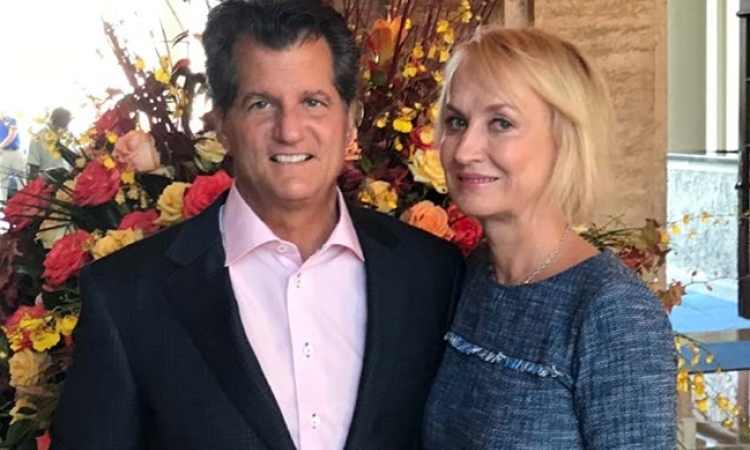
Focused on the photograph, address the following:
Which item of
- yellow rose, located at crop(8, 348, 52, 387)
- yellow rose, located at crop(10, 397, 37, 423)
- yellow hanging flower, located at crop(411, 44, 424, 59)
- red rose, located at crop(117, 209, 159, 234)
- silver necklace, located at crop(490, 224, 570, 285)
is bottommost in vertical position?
yellow rose, located at crop(10, 397, 37, 423)

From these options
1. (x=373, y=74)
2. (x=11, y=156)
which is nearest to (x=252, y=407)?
(x=373, y=74)

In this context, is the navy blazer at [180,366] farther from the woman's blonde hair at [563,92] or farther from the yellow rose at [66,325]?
the woman's blonde hair at [563,92]

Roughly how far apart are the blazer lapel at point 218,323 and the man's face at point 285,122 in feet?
0.38

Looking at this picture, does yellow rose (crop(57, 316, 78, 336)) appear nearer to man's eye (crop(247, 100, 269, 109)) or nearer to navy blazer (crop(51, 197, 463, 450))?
navy blazer (crop(51, 197, 463, 450))

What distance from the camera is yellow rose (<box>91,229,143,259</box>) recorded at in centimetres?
152

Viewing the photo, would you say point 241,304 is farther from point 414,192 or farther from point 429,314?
point 414,192

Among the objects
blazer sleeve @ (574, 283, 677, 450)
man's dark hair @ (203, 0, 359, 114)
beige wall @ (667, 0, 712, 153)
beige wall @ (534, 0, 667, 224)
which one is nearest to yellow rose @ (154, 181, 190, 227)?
man's dark hair @ (203, 0, 359, 114)

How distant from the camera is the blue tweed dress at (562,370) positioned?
1.20 meters

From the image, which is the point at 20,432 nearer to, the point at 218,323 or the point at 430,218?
the point at 218,323

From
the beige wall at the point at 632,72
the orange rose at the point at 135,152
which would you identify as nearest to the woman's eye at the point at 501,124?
the orange rose at the point at 135,152

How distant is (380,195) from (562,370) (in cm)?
50

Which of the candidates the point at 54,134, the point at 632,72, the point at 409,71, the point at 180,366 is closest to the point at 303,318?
the point at 180,366

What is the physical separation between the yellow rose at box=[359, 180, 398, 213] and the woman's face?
0.25 meters

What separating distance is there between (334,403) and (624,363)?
1.28 ft
